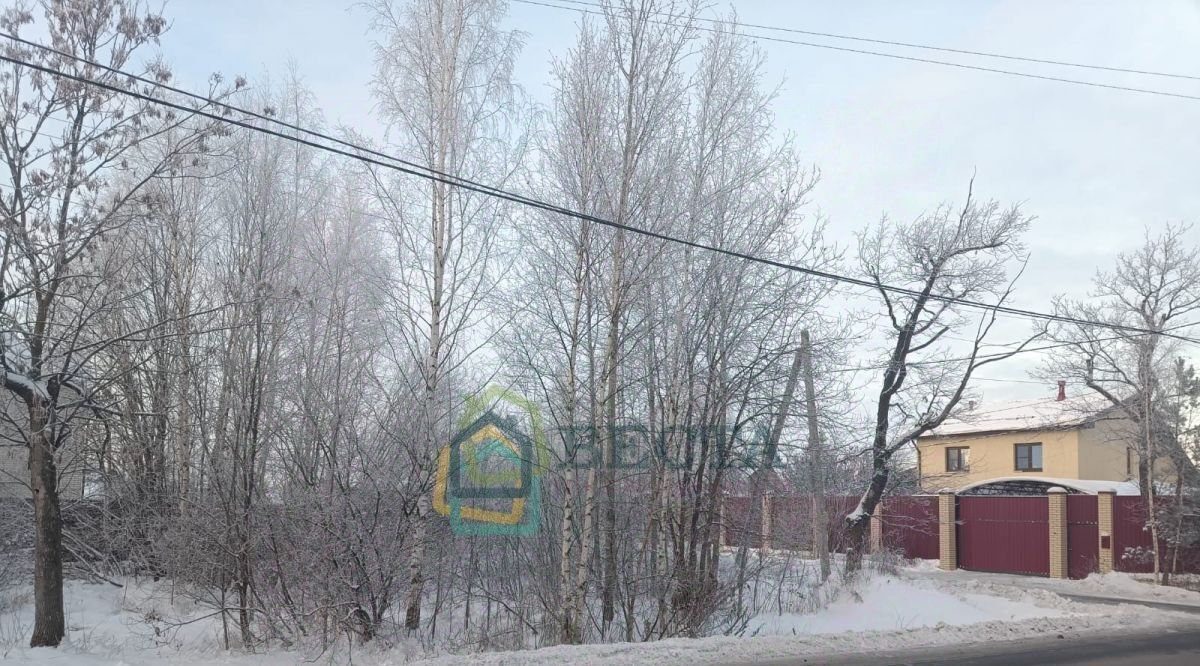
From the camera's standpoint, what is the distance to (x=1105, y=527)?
2669 cm

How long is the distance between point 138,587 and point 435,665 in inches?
489

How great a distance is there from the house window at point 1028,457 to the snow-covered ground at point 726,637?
68.0 ft

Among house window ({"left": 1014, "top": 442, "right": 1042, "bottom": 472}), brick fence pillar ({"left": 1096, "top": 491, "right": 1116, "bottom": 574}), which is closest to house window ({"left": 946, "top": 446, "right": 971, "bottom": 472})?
house window ({"left": 1014, "top": 442, "right": 1042, "bottom": 472})

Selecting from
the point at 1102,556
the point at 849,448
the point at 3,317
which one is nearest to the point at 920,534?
the point at 1102,556

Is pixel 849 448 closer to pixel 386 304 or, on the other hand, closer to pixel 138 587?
pixel 386 304

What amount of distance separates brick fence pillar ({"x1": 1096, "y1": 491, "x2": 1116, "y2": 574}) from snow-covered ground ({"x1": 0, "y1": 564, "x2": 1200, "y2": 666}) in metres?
4.96

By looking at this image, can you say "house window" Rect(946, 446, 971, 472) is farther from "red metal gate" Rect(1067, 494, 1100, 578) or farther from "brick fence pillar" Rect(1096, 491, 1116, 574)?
"brick fence pillar" Rect(1096, 491, 1116, 574)

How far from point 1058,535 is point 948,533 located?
368cm

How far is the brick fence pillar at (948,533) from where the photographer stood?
30.2 meters

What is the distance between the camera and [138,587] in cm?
1889

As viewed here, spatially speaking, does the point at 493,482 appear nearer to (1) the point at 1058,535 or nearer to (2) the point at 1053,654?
(2) the point at 1053,654

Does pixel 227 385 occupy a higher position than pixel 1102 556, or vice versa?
pixel 227 385

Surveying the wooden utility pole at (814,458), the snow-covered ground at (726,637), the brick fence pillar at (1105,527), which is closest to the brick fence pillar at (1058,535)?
the brick fence pillar at (1105,527)

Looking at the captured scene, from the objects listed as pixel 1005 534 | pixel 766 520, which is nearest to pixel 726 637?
pixel 766 520
